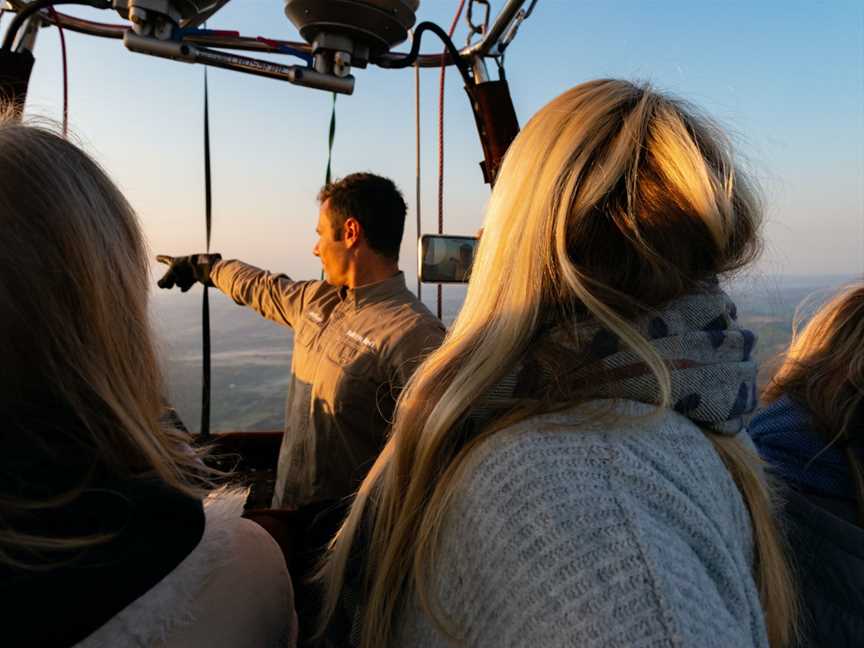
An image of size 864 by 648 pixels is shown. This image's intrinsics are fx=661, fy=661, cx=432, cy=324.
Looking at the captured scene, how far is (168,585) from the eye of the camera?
0.64 m

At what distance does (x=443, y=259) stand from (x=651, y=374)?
111 cm

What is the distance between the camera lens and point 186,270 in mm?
2436

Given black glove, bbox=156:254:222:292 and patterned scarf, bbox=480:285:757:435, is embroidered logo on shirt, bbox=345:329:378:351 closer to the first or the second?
black glove, bbox=156:254:222:292

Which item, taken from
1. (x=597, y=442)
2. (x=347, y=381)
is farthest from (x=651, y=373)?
(x=347, y=381)

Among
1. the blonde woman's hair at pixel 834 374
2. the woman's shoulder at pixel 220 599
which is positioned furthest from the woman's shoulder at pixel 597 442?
the blonde woman's hair at pixel 834 374

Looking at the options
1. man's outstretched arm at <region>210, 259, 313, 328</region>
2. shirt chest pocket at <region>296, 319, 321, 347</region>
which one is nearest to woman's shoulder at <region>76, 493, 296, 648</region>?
shirt chest pocket at <region>296, 319, 321, 347</region>

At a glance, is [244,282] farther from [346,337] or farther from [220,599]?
[220,599]

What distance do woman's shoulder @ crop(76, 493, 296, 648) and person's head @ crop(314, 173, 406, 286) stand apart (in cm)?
135

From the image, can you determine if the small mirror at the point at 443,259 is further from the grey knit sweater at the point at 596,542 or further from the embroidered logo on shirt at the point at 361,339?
the grey knit sweater at the point at 596,542

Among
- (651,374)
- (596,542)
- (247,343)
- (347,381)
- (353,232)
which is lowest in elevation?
(247,343)

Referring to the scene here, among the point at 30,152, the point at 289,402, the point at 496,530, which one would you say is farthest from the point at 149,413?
the point at 289,402

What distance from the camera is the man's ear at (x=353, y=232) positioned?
215 cm

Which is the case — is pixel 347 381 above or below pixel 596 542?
below

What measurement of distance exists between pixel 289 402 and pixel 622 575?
72.4 inches
